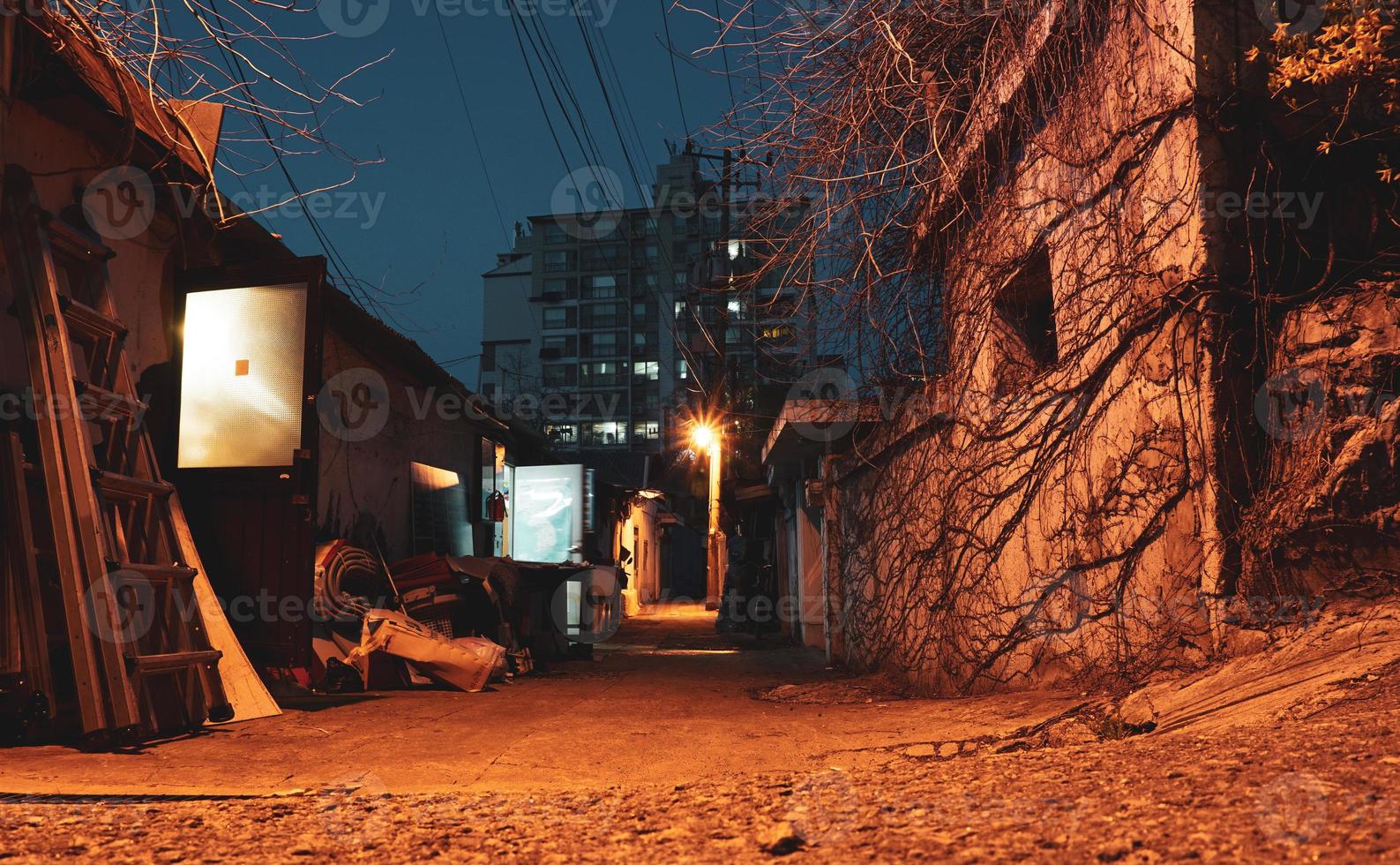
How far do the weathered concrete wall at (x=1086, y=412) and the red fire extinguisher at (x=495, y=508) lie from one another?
25.4 feet

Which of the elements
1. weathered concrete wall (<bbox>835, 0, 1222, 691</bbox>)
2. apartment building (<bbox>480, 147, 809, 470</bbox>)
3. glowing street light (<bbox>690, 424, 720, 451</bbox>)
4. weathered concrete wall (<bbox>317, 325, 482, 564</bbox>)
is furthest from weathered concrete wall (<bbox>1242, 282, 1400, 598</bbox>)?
apartment building (<bbox>480, 147, 809, 470</bbox>)

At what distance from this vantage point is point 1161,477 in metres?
4.20

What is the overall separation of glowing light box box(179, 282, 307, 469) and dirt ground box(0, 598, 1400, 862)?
8.86ft

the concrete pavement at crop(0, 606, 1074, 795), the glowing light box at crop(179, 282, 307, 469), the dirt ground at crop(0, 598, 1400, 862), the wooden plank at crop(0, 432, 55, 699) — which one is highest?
the glowing light box at crop(179, 282, 307, 469)

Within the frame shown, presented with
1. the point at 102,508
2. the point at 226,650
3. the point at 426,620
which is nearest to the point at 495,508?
the point at 426,620

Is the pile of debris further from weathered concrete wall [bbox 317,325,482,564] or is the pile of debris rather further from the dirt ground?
the dirt ground

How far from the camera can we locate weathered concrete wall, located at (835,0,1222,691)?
163 inches

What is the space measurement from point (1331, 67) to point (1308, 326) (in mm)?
1063

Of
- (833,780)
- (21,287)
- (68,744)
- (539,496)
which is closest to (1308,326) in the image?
(833,780)

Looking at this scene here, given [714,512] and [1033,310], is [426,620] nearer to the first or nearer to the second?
[1033,310]

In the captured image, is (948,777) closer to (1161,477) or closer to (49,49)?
(1161,477)

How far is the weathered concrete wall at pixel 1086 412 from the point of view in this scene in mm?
4141

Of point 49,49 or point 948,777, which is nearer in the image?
point 948,777

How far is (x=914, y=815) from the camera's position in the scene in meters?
2.52
